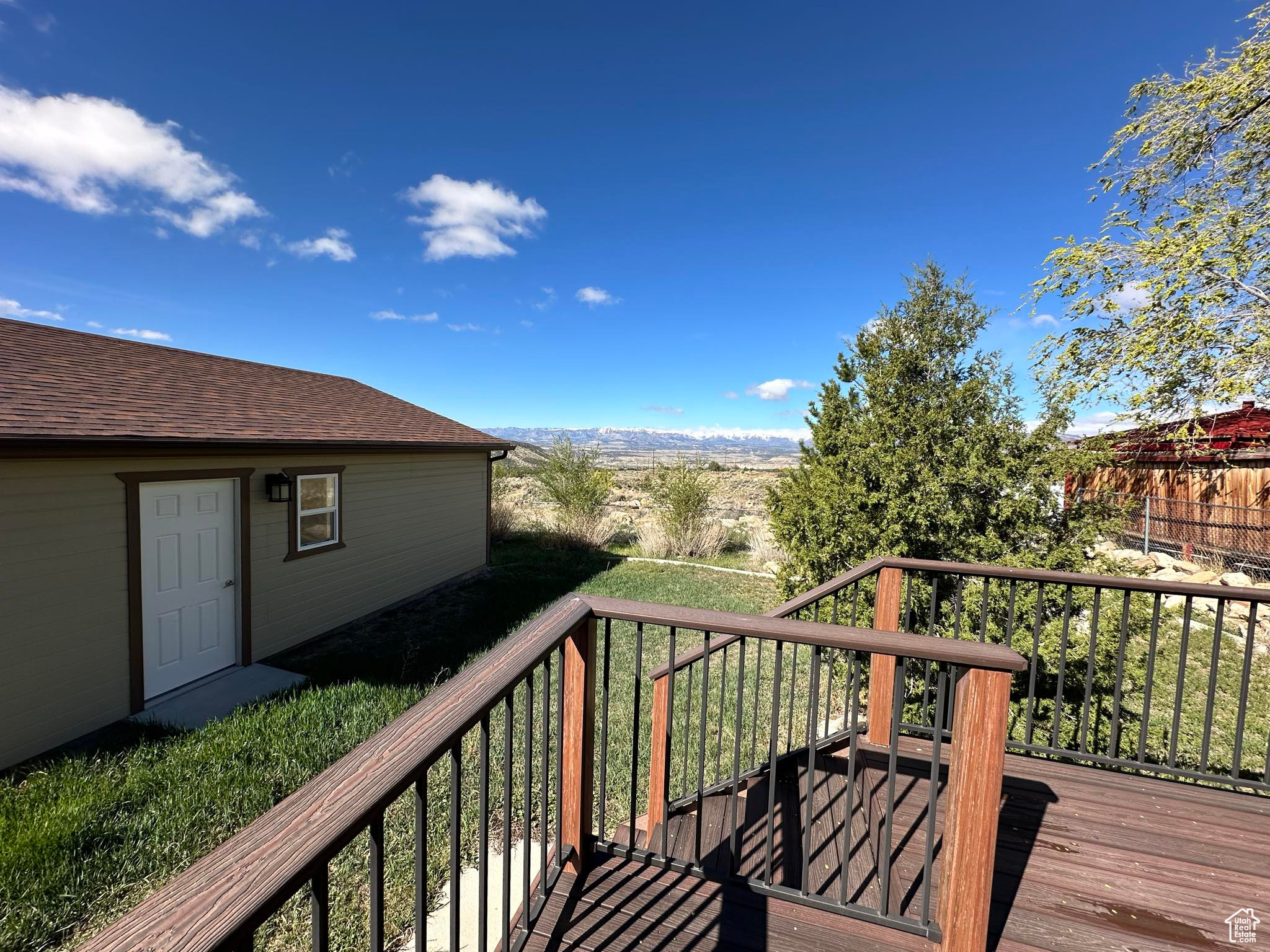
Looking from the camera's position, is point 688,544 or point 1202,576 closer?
point 1202,576

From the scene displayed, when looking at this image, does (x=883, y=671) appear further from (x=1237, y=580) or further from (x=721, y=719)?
(x=1237, y=580)

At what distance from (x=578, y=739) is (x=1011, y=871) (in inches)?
69.7

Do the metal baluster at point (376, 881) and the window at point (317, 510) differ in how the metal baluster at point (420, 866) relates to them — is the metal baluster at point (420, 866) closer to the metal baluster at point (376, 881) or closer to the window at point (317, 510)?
the metal baluster at point (376, 881)

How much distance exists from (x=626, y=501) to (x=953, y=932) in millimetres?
22418

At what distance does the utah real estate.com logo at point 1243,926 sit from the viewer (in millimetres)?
1712

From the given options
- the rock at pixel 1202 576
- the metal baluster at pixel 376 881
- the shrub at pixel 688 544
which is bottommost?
the shrub at pixel 688 544

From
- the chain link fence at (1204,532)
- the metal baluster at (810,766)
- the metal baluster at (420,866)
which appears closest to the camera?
the metal baluster at (420,866)

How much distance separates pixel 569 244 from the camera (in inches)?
580

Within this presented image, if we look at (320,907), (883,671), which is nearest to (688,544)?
(883,671)

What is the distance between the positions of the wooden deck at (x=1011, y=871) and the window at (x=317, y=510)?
6126 mm

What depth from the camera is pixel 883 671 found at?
2885 mm

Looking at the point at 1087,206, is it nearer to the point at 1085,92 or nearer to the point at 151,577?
the point at 1085,92

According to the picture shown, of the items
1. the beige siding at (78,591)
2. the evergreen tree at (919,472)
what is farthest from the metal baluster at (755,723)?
the beige siding at (78,591)

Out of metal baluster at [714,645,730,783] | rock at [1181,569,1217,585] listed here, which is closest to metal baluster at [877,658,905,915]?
metal baluster at [714,645,730,783]
